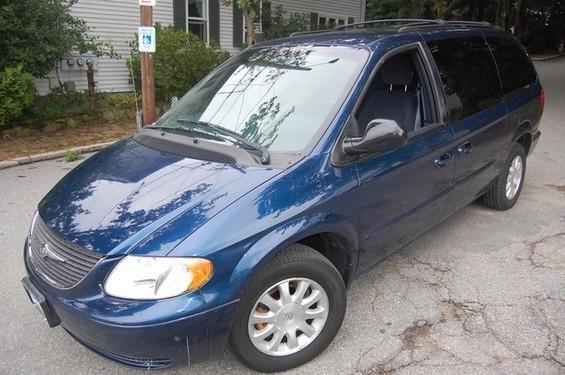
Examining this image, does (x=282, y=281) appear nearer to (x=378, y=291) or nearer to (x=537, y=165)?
(x=378, y=291)

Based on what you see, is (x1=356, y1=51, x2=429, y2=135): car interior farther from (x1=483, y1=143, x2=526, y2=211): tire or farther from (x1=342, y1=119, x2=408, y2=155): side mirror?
(x1=483, y1=143, x2=526, y2=211): tire

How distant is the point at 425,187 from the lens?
3367 millimetres

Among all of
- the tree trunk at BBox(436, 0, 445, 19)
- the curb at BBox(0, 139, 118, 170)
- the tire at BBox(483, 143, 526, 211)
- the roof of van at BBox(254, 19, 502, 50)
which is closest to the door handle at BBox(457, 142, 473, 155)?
the roof of van at BBox(254, 19, 502, 50)

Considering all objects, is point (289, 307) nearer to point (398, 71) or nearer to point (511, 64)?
point (398, 71)

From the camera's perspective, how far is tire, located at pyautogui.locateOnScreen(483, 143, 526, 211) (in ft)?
15.3

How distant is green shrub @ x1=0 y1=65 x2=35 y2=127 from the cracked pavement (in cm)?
325

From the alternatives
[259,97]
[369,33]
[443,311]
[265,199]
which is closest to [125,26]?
[369,33]

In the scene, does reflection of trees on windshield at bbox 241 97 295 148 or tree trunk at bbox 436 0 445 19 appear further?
tree trunk at bbox 436 0 445 19

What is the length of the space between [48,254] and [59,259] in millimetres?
116

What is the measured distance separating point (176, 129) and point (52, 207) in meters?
0.94

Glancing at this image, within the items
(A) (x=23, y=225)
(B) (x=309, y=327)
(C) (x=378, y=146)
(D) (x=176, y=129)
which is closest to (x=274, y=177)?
(C) (x=378, y=146)

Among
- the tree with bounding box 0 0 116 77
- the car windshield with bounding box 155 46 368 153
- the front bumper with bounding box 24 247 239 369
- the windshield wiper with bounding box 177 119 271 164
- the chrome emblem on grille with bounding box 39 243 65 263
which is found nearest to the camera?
the front bumper with bounding box 24 247 239 369

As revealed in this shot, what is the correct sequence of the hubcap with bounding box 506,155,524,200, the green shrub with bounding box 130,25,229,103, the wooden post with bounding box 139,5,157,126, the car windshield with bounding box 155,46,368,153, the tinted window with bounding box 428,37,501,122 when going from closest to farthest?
the car windshield with bounding box 155,46,368,153 < the tinted window with bounding box 428,37,501,122 < the hubcap with bounding box 506,155,524,200 < the wooden post with bounding box 139,5,157,126 < the green shrub with bounding box 130,25,229,103

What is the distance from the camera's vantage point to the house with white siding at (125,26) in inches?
404
